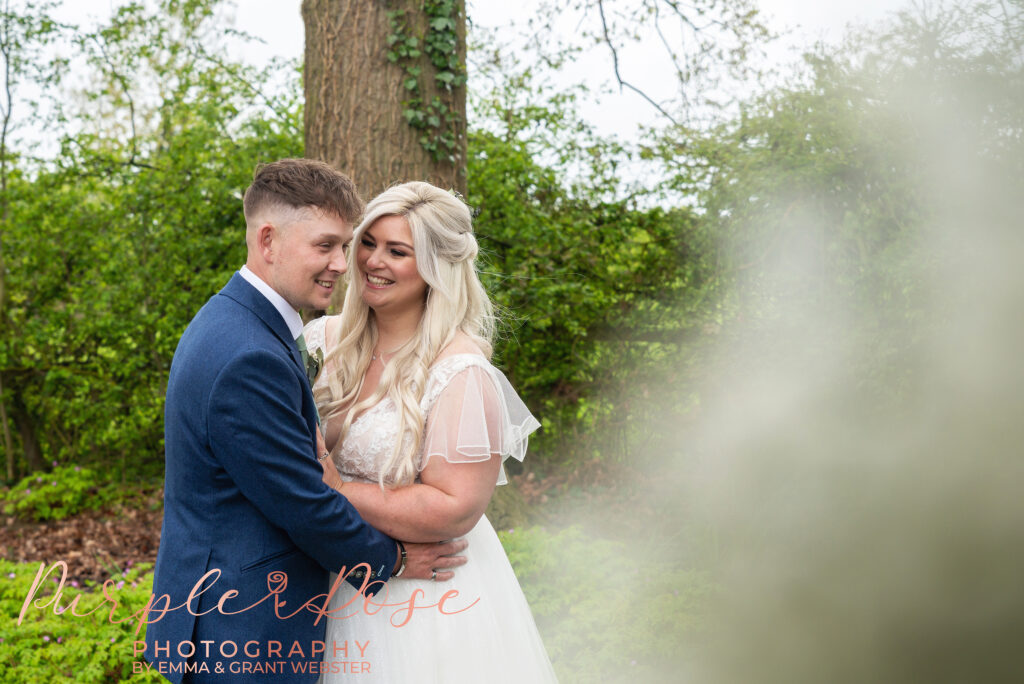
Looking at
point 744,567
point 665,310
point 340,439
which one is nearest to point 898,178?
point 665,310

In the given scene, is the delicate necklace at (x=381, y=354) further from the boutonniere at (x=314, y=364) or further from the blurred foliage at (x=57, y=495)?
the blurred foliage at (x=57, y=495)

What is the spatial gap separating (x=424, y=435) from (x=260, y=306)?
2.08 feet

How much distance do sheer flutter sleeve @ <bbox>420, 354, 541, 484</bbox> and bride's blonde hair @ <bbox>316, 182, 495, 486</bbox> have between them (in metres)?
0.07

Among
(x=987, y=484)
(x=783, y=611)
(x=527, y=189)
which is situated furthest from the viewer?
(x=527, y=189)

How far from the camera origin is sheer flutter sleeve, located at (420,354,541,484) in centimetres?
232

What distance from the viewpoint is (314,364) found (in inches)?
97.8

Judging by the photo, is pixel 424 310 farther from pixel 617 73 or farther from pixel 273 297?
pixel 617 73

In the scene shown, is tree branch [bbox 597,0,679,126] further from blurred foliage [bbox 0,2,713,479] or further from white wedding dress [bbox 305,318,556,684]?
white wedding dress [bbox 305,318,556,684]

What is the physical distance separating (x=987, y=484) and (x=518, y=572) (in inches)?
163

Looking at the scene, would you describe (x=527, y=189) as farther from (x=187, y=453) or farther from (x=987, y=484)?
(x=187, y=453)

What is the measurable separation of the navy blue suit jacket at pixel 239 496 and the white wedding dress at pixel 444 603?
24 cm

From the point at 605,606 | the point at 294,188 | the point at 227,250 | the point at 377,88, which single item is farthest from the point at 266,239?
the point at 227,250

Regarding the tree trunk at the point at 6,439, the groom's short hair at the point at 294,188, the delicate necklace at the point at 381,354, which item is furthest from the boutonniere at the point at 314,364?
the tree trunk at the point at 6,439

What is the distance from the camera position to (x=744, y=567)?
19.5 feet
